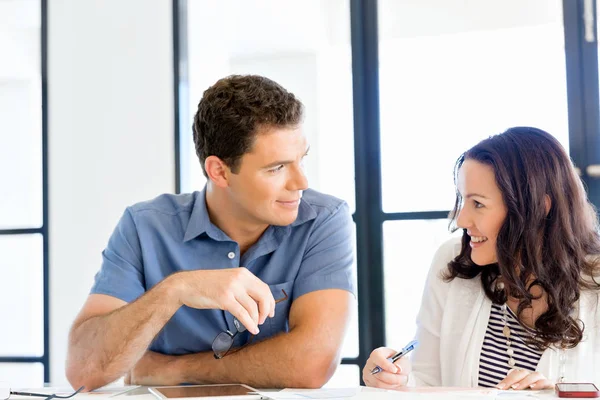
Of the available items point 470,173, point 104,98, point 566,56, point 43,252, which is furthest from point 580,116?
point 43,252

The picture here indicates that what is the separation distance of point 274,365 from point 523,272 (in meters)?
0.73

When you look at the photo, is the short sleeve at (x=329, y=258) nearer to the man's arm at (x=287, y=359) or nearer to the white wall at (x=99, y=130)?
the man's arm at (x=287, y=359)

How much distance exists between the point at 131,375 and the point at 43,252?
4.84ft

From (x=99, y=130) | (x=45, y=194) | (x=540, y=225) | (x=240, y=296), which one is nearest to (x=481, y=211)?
(x=540, y=225)

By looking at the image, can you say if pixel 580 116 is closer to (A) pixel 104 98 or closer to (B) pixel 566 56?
(B) pixel 566 56

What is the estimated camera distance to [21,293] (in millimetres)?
3588

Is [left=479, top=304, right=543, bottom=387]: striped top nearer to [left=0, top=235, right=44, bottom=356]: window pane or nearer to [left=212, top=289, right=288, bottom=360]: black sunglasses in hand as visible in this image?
[left=212, top=289, right=288, bottom=360]: black sunglasses in hand

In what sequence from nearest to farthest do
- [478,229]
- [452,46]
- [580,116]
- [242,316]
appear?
[242,316] → [478,229] → [580,116] → [452,46]

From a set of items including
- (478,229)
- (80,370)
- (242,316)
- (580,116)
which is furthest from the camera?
(580,116)

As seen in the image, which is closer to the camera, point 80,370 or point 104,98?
point 80,370

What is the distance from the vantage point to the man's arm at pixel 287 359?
1780 mm

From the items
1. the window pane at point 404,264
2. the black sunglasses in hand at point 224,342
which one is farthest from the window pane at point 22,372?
the black sunglasses in hand at point 224,342

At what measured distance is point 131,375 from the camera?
1.97 meters

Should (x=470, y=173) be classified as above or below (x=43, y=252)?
above
